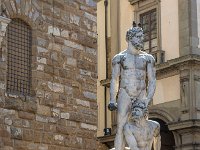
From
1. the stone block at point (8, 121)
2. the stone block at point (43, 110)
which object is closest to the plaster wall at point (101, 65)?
the stone block at point (43, 110)

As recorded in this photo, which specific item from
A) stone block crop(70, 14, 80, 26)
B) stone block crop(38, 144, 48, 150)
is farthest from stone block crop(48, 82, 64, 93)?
stone block crop(70, 14, 80, 26)

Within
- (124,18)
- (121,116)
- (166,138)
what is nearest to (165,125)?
(166,138)

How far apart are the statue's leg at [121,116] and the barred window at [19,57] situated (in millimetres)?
3587

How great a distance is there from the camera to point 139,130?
10.0 m

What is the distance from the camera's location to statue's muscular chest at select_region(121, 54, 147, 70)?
34.1 feet

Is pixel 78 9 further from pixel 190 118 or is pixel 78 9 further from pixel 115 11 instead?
pixel 115 11

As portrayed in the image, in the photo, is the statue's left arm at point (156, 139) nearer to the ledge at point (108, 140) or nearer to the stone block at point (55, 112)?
the stone block at point (55, 112)

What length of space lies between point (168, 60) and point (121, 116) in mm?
12410

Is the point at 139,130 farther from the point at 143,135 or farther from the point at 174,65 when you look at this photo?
the point at 174,65

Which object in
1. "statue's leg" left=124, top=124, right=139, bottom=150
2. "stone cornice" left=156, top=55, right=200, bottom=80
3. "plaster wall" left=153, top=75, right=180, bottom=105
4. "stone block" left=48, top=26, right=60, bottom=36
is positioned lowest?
"statue's leg" left=124, top=124, right=139, bottom=150

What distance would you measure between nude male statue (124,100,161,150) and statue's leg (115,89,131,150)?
3.9 inches

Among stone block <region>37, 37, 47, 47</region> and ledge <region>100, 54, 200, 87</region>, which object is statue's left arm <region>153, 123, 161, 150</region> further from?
ledge <region>100, 54, 200, 87</region>

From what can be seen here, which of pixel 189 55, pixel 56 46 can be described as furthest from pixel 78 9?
pixel 189 55

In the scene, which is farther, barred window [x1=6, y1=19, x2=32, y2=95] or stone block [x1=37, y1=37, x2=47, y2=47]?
stone block [x1=37, y1=37, x2=47, y2=47]
